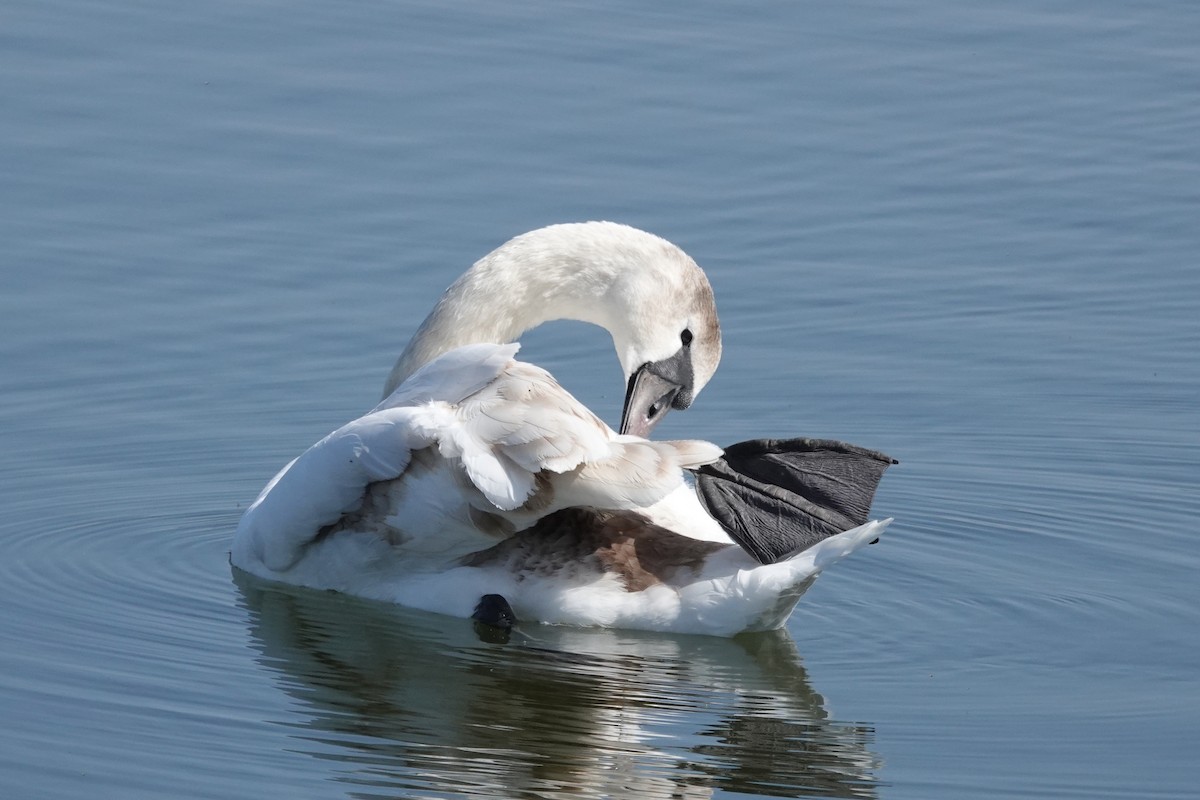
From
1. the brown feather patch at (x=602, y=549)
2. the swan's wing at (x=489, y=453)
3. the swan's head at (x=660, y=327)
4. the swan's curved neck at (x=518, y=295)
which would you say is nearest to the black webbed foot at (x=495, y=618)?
the brown feather patch at (x=602, y=549)

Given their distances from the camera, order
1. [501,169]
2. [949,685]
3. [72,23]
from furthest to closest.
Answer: [72,23], [501,169], [949,685]

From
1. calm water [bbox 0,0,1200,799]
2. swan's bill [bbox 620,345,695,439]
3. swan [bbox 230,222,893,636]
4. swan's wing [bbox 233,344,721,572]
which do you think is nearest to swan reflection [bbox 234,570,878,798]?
calm water [bbox 0,0,1200,799]

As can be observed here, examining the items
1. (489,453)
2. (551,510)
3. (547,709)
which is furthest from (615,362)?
(547,709)

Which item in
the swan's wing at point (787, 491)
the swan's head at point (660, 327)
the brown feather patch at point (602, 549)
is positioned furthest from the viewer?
the swan's head at point (660, 327)

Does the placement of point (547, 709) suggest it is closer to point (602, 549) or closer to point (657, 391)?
point (602, 549)

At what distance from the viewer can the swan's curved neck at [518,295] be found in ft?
30.5

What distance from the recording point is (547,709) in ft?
24.3

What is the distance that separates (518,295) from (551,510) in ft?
6.09

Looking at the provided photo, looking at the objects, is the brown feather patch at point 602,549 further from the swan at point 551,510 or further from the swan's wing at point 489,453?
the swan's wing at point 489,453

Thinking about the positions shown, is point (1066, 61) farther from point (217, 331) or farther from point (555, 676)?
point (555, 676)

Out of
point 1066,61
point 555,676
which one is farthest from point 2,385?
point 1066,61

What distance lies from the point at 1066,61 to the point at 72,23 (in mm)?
6439

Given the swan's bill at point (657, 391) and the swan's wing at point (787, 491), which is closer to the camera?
the swan's wing at point (787, 491)

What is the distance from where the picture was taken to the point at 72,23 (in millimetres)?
14656
